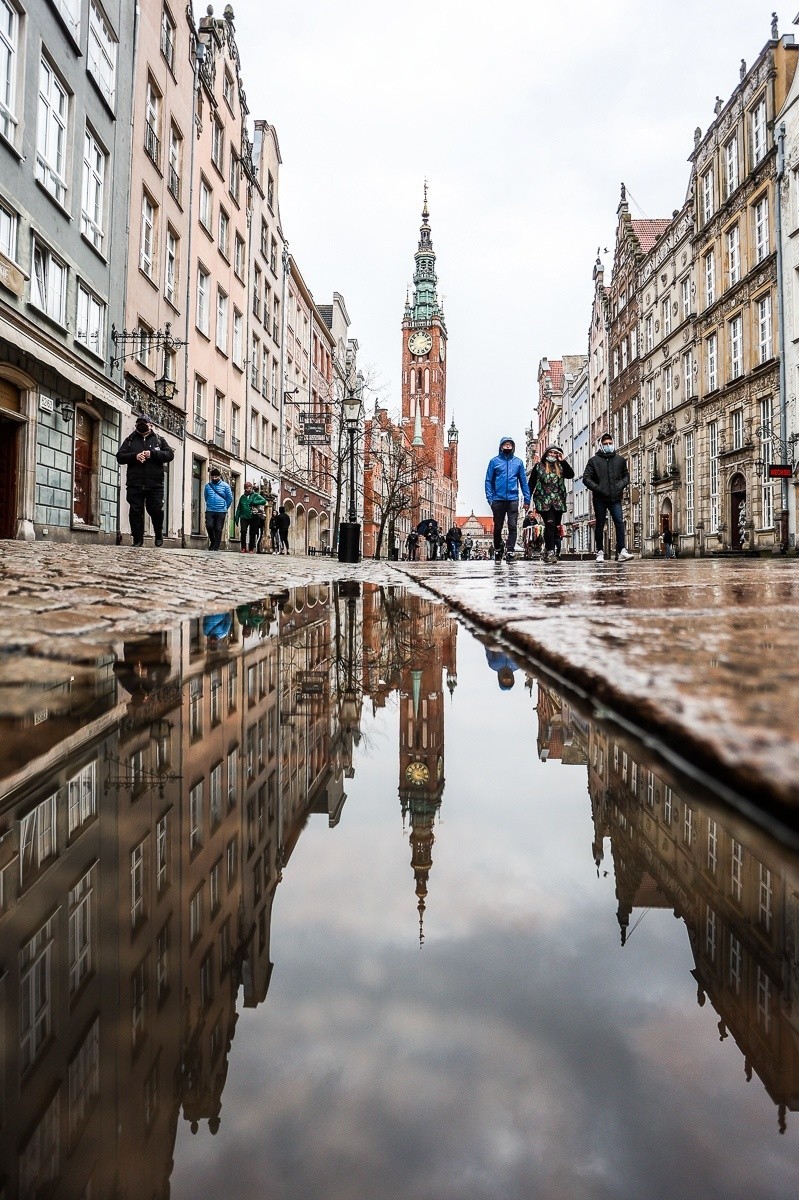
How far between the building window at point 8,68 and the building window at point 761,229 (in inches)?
828

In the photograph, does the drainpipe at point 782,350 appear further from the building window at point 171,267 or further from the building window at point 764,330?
the building window at point 171,267

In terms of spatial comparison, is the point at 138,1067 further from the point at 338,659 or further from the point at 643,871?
the point at 338,659

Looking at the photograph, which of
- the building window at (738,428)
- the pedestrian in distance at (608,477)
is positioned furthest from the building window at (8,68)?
the building window at (738,428)

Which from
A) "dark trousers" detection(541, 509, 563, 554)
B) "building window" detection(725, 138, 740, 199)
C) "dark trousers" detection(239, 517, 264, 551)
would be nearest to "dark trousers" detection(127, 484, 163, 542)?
"dark trousers" detection(541, 509, 563, 554)

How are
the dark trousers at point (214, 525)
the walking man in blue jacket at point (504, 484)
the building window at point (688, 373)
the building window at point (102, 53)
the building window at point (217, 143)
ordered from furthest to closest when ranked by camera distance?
the building window at point (688, 373), the building window at point (217, 143), the dark trousers at point (214, 525), the building window at point (102, 53), the walking man in blue jacket at point (504, 484)

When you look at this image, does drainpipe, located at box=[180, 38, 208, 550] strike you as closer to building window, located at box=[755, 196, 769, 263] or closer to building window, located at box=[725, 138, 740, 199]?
building window, located at box=[755, 196, 769, 263]

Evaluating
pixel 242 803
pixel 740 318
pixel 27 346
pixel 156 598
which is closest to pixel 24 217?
pixel 27 346

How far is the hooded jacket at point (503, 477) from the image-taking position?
40.8 feet

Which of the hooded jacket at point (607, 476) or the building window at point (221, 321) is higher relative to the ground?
the building window at point (221, 321)

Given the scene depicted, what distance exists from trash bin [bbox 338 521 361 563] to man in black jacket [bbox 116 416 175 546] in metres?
3.56

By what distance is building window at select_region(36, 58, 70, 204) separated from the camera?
41.6 feet

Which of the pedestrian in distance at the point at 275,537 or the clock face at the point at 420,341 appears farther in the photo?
the clock face at the point at 420,341

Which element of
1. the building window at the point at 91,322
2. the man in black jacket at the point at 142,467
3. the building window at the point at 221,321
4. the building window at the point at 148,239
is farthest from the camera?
the building window at the point at 221,321

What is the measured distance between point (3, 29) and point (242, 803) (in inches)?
568
